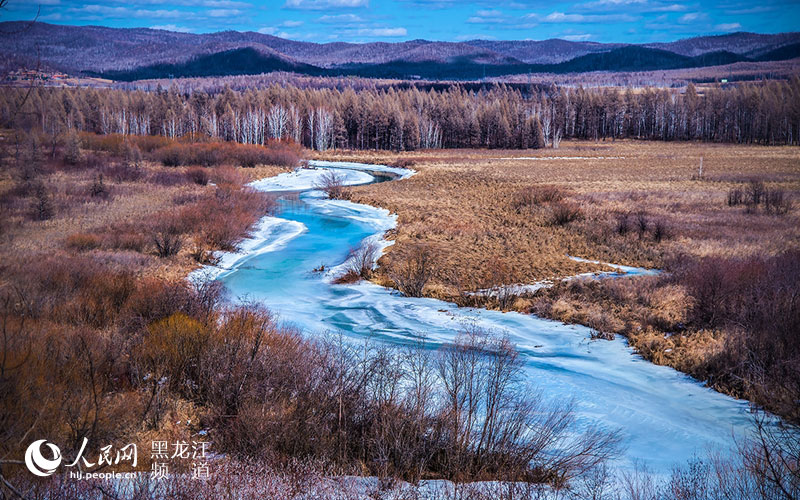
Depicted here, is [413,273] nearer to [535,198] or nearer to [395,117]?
[535,198]

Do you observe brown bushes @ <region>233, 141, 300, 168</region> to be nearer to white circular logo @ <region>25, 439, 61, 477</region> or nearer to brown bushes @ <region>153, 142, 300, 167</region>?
brown bushes @ <region>153, 142, 300, 167</region>

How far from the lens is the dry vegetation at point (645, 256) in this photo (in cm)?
1168

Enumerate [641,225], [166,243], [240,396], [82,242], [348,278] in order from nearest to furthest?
[240,396]
[348,278]
[82,242]
[166,243]
[641,225]

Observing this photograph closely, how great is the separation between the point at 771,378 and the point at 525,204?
1013 inches

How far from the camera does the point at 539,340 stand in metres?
14.4

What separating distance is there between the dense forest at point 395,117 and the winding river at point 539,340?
238ft

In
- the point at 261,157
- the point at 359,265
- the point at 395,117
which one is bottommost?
the point at 359,265

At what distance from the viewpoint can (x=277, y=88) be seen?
11219 cm

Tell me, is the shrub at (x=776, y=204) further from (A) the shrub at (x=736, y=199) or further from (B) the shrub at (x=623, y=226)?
(B) the shrub at (x=623, y=226)

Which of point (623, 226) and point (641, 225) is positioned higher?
point (641, 225)

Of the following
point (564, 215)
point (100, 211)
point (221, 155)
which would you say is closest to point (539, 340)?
point (564, 215)

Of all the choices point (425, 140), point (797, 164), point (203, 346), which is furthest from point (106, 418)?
point (425, 140)

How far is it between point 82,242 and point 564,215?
22.6m

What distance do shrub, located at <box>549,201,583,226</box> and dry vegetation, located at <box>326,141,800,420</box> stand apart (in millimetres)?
80
